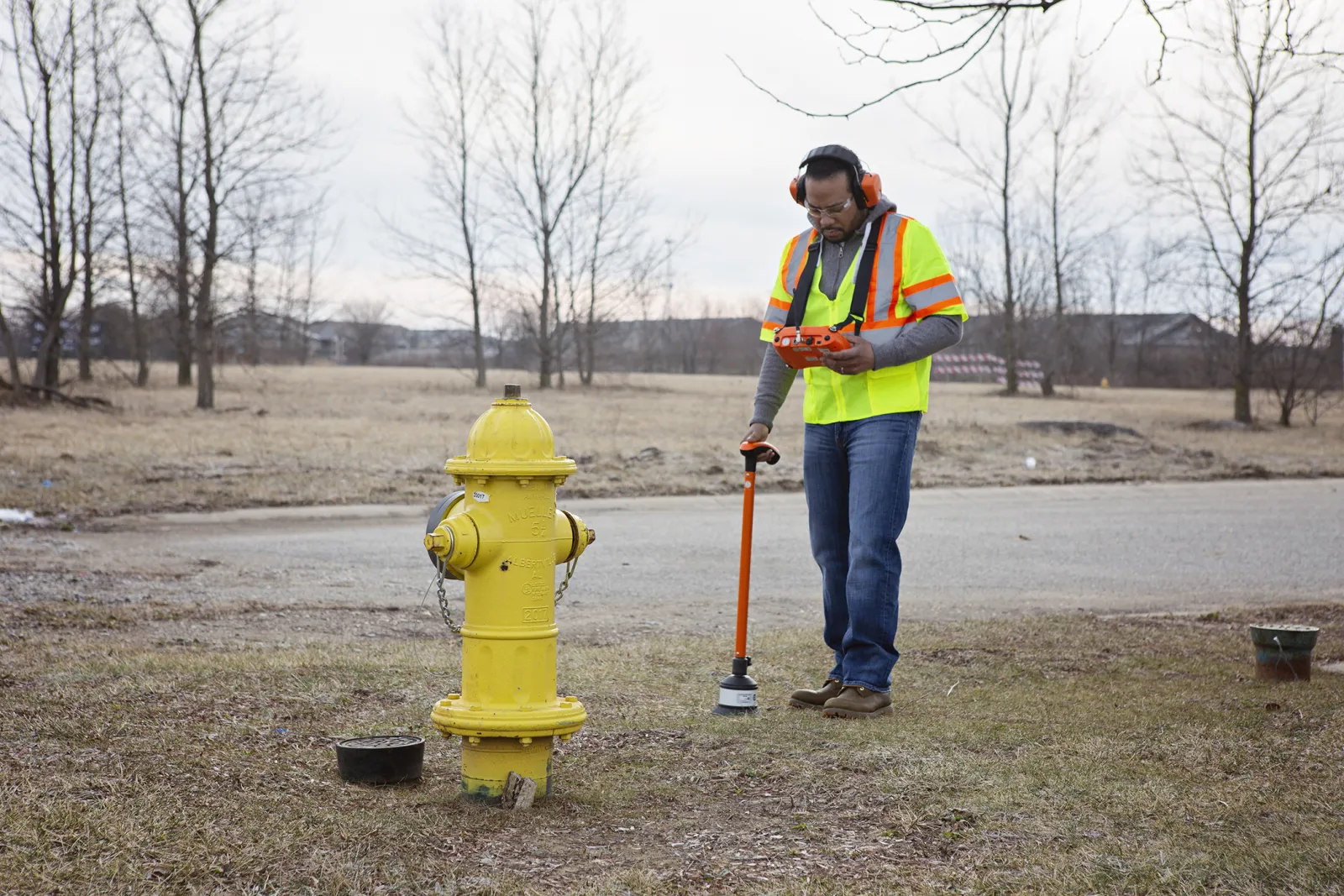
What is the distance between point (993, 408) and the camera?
30453 mm

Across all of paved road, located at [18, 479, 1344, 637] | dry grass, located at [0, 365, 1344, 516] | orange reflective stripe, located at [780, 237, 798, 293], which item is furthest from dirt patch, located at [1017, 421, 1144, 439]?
orange reflective stripe, located at [780, 237, 798, 293]

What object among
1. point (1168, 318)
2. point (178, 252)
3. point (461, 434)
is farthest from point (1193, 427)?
point (1168, 318)

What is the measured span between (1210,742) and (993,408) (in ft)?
90.4

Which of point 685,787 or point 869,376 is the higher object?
point 869,376

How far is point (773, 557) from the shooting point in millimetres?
9133

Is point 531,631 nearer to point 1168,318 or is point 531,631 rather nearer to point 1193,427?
point 1193,427

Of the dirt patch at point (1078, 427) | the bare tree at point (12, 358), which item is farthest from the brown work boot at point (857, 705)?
the bare tree at point (12, 358)

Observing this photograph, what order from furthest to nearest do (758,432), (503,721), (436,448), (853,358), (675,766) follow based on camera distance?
(436,448) → (758,432) → (853,358) → (675,766) → (503,721)

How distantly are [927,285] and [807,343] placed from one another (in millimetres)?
516

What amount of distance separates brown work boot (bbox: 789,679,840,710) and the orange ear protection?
1.68 metres

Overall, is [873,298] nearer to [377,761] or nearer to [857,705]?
[857,705]

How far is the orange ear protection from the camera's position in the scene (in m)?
4.29

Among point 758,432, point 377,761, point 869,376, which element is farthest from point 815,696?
point 377,761

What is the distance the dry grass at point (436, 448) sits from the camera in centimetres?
1248
